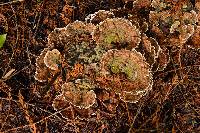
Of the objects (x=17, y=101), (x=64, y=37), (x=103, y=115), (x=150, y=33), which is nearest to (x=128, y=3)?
(x=150, y=33)

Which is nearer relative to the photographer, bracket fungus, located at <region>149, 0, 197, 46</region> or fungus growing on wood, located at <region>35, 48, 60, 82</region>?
fungus growing on wood, located at <region>35, 48, 60, 82</region>

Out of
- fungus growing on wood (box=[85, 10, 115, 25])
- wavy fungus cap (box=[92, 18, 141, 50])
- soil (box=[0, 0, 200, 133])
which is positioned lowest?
soil (box=[0, 0, 200, 133])

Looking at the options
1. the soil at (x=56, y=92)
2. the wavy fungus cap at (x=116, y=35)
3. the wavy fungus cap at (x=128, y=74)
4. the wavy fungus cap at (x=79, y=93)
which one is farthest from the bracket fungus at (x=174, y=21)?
the wavy fungus cap at (x=79, y=93)

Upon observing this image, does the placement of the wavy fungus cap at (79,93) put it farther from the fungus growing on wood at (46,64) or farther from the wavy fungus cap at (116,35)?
the wavy fungus cap at (116,35)

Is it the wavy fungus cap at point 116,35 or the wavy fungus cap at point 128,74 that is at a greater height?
the wavy fungus cap at point 116,35

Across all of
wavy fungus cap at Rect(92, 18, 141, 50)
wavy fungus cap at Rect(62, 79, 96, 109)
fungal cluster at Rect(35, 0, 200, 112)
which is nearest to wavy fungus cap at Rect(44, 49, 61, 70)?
fungal cluster at Rect(35, 0, 200, 112)

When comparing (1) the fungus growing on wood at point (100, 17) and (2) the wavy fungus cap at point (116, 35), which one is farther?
(1) the fungus growing on wood at point (100, 17)

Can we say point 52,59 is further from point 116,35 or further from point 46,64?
point 116,35

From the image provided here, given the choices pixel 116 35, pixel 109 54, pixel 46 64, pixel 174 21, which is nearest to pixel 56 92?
pixel 46 64

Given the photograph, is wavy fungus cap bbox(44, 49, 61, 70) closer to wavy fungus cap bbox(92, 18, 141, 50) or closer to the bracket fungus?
wavy fungus cap bbox(92, 18, 141, 50)
